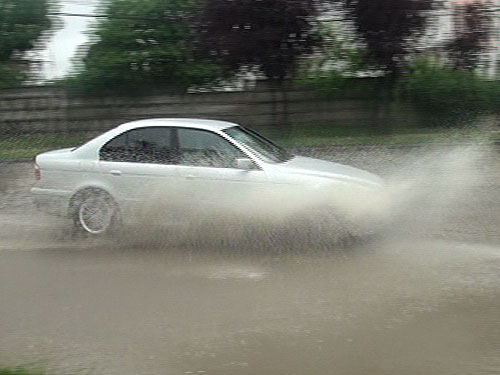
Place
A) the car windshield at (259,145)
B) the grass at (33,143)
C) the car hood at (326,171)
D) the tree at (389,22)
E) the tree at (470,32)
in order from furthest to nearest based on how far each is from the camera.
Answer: the tree at (470,32), the grass at (33,143), the tree at (389,22), the car windshield at (259,145), the car hood at (326,171)

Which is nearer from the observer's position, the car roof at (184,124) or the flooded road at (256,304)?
the flooded road at (256,304)

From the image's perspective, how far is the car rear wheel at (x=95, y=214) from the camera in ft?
26.7

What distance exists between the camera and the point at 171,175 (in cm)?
793

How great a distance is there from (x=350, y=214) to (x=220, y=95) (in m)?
10.6

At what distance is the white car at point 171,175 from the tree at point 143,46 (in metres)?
8.94

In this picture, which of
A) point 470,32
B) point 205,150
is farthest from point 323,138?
point 205,150

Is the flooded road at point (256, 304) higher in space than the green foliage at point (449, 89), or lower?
higher

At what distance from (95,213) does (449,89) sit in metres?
11.1

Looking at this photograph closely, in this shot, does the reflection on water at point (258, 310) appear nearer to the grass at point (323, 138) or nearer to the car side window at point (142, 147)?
the car side window at point (142, 147)


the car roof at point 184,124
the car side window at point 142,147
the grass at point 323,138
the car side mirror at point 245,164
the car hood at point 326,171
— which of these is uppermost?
the car roof at point 184,124

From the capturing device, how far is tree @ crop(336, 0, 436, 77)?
15.0 metres

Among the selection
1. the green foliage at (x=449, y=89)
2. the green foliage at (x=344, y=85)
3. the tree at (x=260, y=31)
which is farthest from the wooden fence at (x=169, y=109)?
the tree at (x=260, y=31)

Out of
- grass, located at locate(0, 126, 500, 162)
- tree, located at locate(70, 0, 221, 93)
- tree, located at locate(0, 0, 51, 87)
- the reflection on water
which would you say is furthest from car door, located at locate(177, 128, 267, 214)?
tree, located at locate(0, 0, 51, 87)

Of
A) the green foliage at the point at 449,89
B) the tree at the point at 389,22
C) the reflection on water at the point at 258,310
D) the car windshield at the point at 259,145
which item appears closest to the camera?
the reflection on water at the point at 258,310
